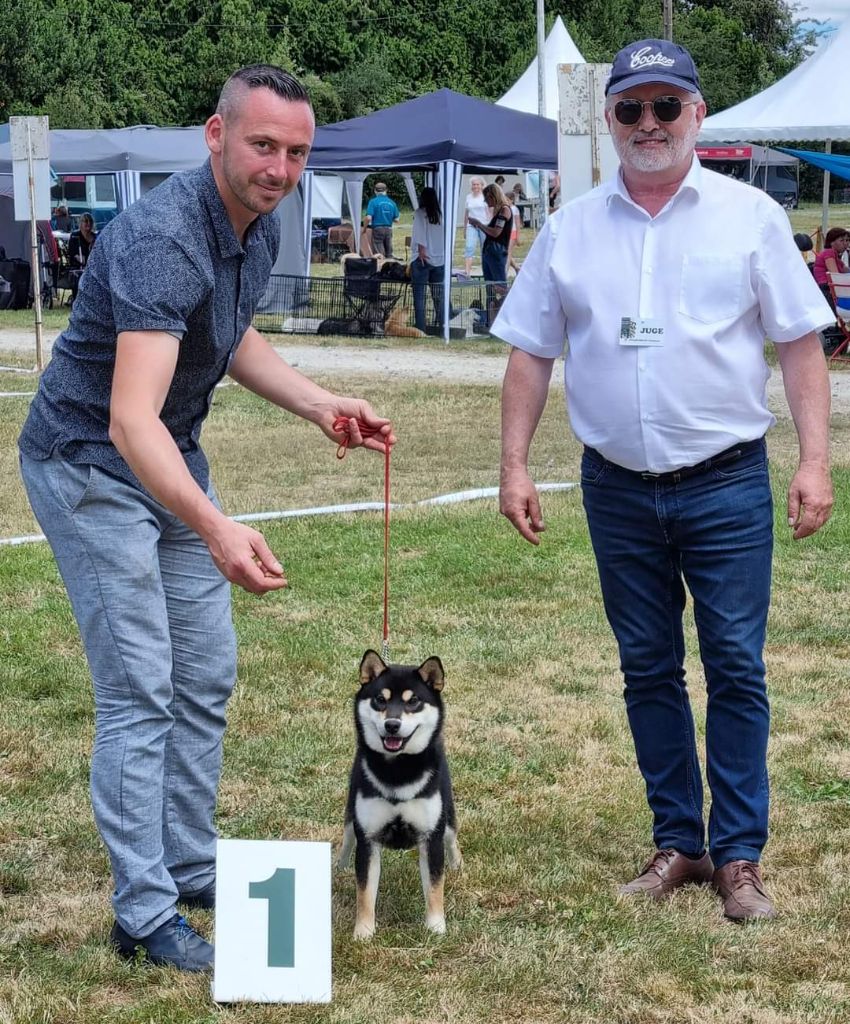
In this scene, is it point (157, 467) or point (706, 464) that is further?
point (706, 464)

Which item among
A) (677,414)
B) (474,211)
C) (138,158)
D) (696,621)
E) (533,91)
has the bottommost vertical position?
(696,621)

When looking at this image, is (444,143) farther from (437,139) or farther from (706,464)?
(706,464)

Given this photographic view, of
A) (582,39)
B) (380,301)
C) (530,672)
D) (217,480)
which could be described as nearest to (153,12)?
(582,39)

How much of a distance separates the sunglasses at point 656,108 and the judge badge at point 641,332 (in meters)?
0.46

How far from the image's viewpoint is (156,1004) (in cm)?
300

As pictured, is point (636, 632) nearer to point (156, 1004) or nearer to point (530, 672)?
point (156, 1004)

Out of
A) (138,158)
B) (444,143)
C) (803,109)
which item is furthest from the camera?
(138,158)

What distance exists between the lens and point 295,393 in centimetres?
347

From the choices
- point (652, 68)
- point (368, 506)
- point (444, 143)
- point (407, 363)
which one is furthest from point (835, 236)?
point (652, 68)

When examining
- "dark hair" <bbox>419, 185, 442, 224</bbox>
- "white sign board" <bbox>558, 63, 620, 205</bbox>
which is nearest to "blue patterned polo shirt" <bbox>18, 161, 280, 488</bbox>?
"white sign board" <bbox>558, 63, 620, 205</bbox>

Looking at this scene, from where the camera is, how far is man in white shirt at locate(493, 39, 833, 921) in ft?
10.8

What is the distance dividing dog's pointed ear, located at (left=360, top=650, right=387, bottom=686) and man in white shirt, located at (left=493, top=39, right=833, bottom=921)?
513 mm

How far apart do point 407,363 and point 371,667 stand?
12.4m

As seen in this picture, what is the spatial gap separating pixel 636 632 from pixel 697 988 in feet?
2.92
